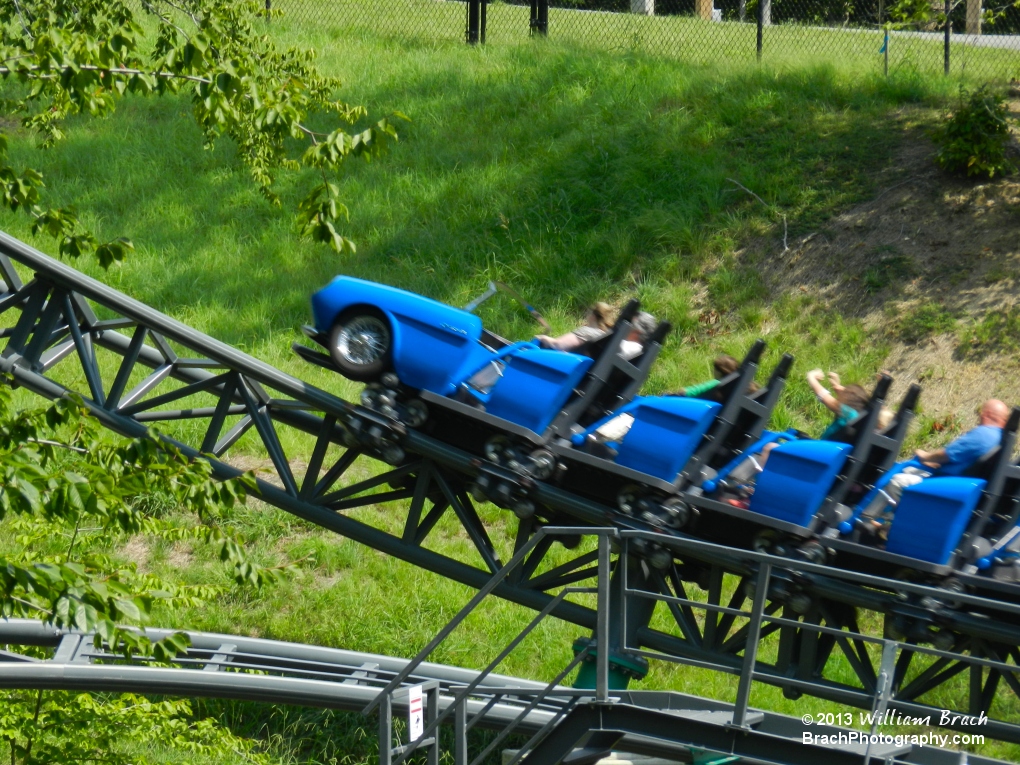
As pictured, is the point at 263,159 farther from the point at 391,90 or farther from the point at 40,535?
the point at 391,90

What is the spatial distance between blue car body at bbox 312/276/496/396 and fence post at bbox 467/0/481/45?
1288 centimetres

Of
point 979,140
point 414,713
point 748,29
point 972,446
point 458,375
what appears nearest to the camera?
point 414,713

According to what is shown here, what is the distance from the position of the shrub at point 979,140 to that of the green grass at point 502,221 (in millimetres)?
938

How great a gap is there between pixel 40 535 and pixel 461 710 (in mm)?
2968

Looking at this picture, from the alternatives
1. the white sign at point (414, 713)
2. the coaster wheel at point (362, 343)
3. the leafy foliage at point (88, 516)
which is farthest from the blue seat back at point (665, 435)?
the leafy foliage at point (88, 516)

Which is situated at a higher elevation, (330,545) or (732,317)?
(732,317)

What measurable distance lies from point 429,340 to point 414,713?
2.35 metres

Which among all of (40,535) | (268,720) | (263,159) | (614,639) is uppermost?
(263,159)

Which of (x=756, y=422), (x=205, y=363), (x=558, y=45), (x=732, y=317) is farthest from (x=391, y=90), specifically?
(x=756, y=422)

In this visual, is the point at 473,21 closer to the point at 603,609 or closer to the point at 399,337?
the point at 399,337

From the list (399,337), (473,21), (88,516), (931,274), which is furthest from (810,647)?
(473,21)

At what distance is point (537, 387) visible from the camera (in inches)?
267

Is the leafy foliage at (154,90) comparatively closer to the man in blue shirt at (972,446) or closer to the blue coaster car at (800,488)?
the blue coaster car at (800,488)

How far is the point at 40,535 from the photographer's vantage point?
6.96m
